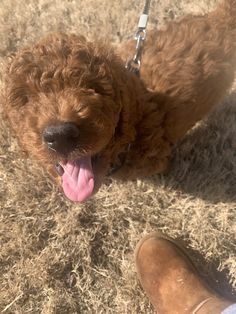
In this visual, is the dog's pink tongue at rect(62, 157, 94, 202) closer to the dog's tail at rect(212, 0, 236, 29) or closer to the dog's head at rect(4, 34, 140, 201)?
the dog's head at rect(4, 34, 140, 201)

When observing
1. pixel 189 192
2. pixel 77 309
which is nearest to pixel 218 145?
pixel 189 192

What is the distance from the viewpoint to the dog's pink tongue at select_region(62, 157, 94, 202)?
251cm

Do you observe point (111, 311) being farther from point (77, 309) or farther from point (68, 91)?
point (68, 91)

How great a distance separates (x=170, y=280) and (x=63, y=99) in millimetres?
1685

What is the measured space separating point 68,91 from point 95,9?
8.69ft

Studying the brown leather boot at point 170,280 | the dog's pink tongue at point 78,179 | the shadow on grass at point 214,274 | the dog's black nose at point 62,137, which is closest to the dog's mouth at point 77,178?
the dog's pink tongue at point 78,179

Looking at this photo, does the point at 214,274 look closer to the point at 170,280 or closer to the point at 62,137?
the point at 170,280

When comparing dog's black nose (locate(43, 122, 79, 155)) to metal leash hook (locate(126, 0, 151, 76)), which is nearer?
dog's black nose (locate(43, 122, 79, 155))

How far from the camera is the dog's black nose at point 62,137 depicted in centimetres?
214

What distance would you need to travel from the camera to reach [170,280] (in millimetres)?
3111

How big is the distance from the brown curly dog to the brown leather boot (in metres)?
0.59

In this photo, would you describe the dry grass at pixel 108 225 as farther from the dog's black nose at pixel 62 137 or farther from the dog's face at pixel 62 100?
the dog's black nose at pixel 62 137

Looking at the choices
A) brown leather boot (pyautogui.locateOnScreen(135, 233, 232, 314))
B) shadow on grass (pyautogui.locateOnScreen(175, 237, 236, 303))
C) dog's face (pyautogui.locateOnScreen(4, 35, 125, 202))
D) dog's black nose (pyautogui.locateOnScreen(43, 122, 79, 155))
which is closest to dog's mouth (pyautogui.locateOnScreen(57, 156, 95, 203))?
dog's face (pyautogui.locateOnScreen(4, 35, 125, 202))

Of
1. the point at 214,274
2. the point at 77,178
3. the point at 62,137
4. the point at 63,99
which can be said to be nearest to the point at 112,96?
the point at 63,99
